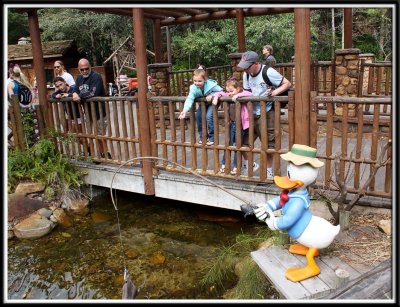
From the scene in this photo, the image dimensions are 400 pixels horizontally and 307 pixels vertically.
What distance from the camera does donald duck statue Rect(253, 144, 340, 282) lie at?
317cm

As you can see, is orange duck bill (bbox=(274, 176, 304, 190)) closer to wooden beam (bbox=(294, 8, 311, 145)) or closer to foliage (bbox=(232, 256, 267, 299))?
foliage (bbox=(232, 256, 267, 299))

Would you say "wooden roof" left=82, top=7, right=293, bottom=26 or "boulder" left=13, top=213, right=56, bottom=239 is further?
"wooden roof" left=82, top=7, right=293, bottom=26

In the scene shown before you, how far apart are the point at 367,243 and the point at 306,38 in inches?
85.8

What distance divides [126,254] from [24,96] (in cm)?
397

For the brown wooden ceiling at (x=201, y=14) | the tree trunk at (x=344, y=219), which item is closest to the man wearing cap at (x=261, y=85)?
the tree trunk at (x=344, y=219)

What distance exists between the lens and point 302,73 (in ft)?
14.0

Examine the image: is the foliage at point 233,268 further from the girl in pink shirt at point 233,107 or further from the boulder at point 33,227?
the boulder at point 33,227

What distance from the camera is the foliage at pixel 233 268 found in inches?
151

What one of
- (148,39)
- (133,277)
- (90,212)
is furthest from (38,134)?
(148,39)

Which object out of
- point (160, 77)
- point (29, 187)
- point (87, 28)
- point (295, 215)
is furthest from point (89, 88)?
point (87, 28)

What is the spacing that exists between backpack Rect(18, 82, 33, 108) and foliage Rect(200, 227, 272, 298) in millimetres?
4676

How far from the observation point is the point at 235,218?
580 centimetres

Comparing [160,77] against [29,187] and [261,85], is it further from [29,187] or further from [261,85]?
[261,85]

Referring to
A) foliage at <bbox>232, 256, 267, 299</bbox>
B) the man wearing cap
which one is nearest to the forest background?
the man wearing cap
